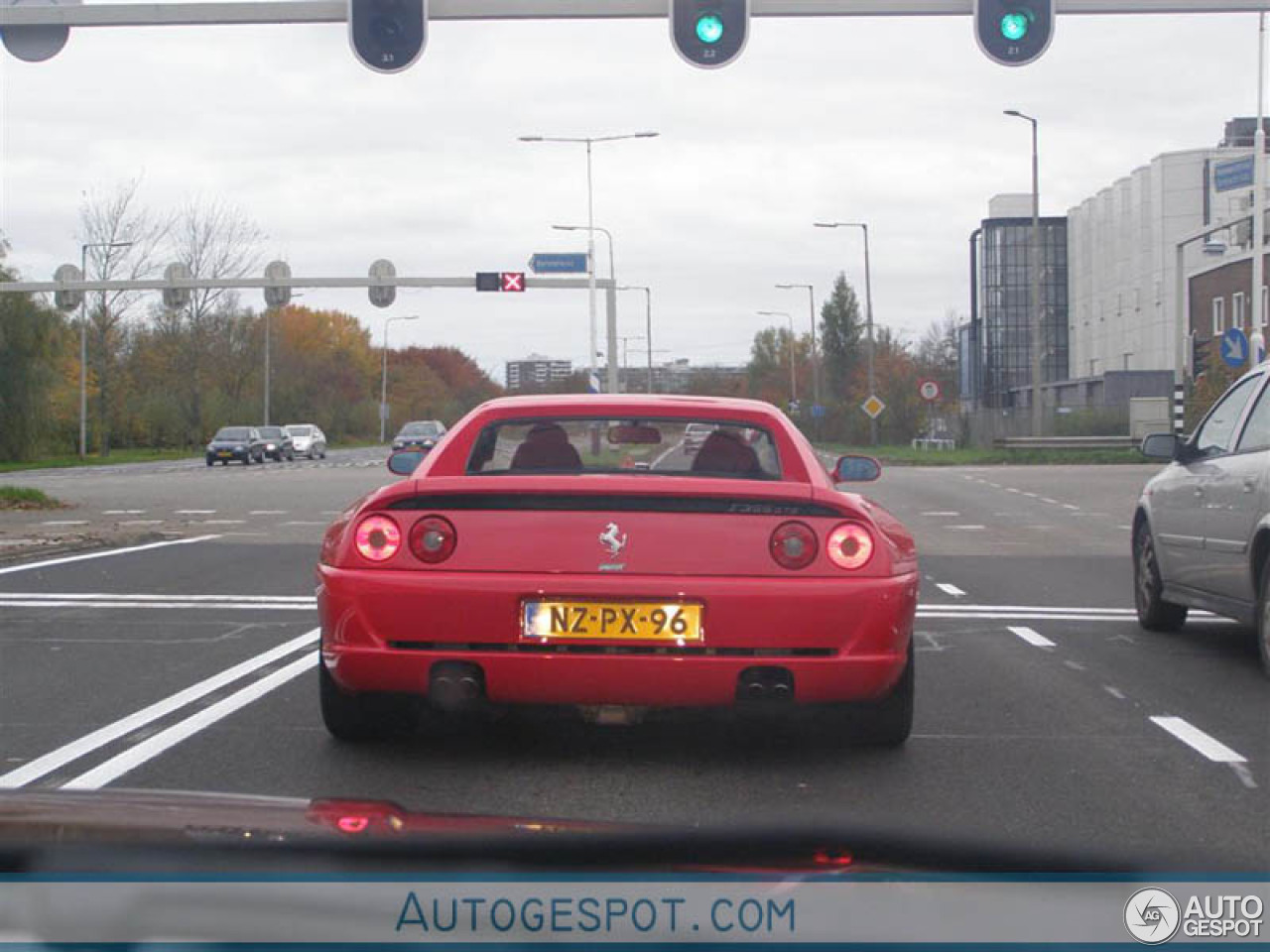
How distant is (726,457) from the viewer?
248 inches

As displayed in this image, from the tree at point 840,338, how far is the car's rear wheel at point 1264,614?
8524 centimetres

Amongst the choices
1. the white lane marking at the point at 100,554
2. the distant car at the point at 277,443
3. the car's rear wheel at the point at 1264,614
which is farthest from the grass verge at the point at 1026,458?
the car's rear wheel at the point at 1264,614

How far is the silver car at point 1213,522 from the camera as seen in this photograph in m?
7.76

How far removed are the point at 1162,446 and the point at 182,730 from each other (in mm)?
5989

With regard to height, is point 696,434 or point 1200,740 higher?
point 696,434

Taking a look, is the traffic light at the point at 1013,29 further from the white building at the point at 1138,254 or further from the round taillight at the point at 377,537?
the white building at the point at 1138,254

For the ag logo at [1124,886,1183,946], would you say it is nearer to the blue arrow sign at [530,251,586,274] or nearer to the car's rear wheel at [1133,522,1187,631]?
the car's rear wheel at [1133,522,1187,631]

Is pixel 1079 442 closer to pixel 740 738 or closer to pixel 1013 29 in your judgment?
pixel 1013 29

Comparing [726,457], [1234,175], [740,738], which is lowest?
[740,738]

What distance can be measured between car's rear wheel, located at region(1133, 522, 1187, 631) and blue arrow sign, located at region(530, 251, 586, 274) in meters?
30.4

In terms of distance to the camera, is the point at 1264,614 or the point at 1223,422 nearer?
the point at 1264,614

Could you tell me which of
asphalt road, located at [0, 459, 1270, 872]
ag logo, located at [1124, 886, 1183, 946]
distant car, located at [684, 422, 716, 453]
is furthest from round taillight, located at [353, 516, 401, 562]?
ag logo, located at [1124, 886, 1183, 946]

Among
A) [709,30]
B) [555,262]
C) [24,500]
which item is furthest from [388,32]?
[555,262]

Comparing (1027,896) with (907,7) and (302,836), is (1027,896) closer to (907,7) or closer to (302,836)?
(302,836)
